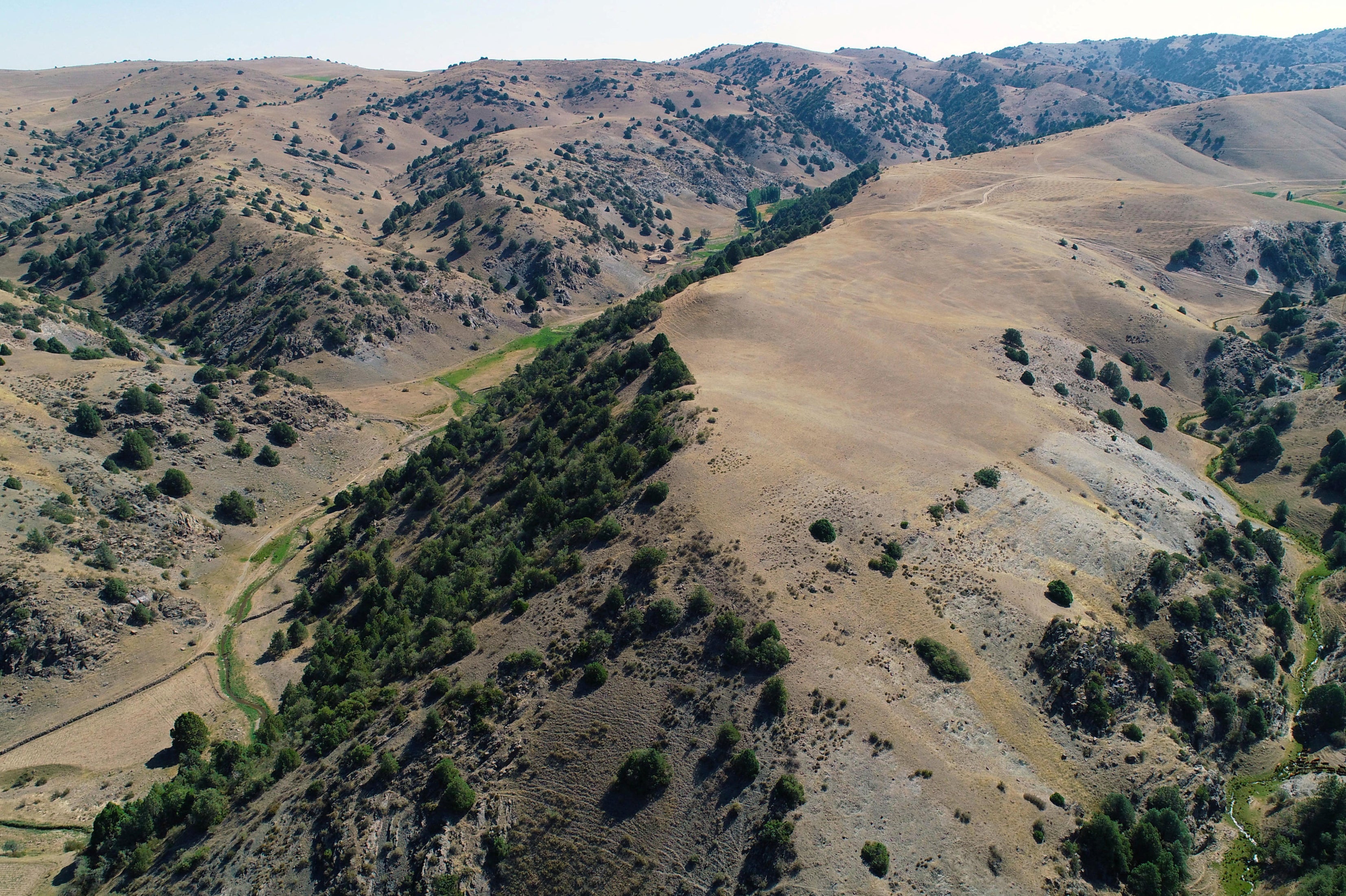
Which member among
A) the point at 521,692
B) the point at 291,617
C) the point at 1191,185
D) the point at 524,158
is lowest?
the point at 291,617

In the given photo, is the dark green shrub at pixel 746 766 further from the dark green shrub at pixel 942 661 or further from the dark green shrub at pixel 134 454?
the dark green shrub at pixel 134 454

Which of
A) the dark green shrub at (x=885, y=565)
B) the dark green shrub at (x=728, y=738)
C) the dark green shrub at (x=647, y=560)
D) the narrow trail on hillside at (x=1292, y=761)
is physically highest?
the dark green shrub at (x=647, y=560)

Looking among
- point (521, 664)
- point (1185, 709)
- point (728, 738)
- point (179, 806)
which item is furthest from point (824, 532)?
point (179, 806)

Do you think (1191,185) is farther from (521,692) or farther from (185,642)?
(185,642)

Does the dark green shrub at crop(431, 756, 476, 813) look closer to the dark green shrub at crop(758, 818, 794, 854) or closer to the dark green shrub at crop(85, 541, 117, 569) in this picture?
the dark green shrub at crop(758, 818, 794, 854)

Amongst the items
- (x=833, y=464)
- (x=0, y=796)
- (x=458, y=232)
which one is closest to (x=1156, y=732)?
(x=833, y=464)

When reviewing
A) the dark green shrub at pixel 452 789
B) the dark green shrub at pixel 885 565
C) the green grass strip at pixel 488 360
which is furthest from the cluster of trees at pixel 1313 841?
the green grass strip at pixel 488 360
